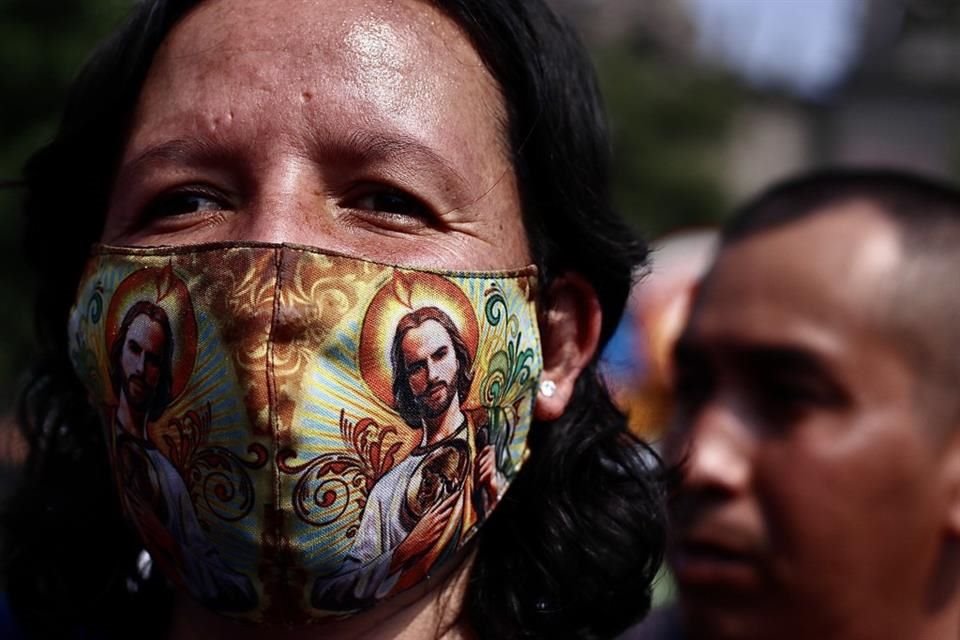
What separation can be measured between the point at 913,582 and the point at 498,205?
1718 millimetres

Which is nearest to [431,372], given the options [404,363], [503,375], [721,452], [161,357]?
[404,363]

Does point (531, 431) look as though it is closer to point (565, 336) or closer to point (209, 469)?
point (565, 336)

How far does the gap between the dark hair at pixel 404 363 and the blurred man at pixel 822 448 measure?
4.25ft

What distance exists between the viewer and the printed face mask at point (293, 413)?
6.32ft

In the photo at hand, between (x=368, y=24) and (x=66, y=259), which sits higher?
(x=368, y=24)

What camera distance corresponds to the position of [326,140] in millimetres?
2059

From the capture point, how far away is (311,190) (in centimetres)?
206

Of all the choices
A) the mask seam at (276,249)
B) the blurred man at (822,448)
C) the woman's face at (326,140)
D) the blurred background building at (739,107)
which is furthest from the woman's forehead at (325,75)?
the blurred background building at (739,107)

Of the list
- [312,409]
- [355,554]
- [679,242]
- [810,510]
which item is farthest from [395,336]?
[679,242]

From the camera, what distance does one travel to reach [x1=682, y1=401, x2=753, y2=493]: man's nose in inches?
132

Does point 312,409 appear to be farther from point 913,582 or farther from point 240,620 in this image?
point 913,582

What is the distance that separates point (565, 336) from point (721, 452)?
114 cm

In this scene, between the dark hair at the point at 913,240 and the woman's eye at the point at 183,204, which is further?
the dark hair at the point at 913,240

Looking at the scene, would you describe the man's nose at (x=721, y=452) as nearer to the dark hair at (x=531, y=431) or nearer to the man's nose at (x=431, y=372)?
the dark hair at (x=531, y=431)
